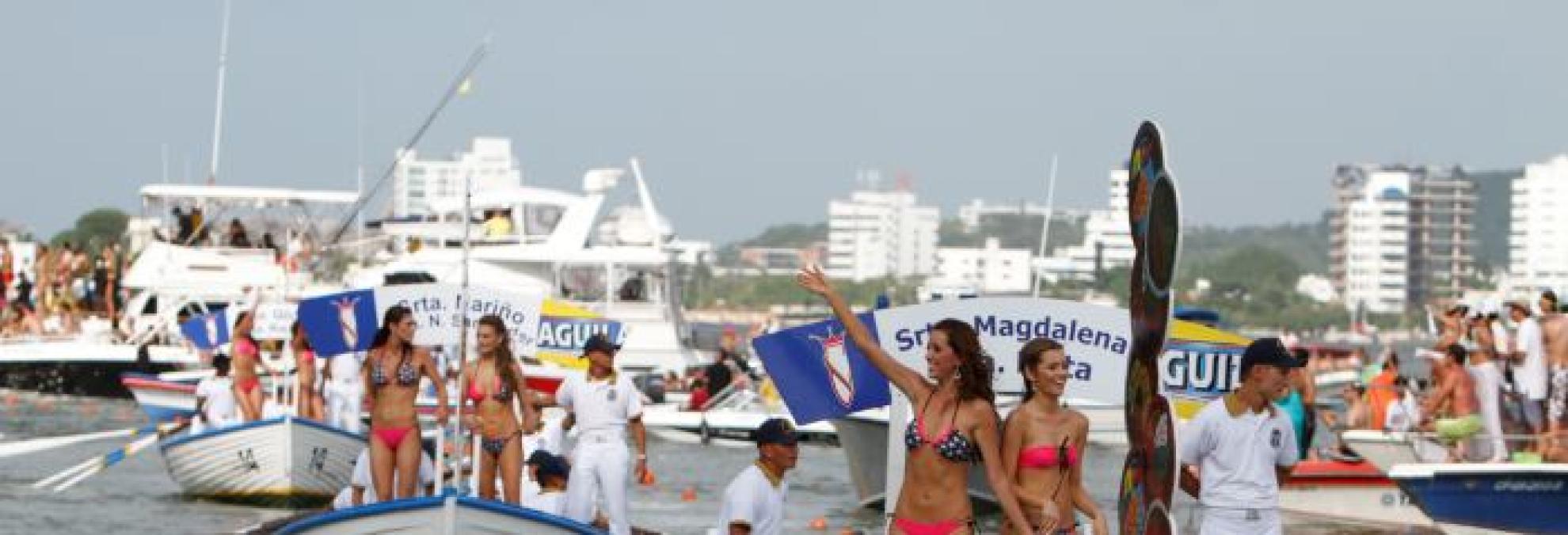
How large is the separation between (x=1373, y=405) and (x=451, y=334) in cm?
1221

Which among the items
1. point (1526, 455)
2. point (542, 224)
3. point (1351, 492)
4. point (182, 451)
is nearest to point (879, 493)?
point (1351, 492)

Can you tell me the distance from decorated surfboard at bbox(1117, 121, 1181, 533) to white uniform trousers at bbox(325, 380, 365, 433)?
1630 centimetres

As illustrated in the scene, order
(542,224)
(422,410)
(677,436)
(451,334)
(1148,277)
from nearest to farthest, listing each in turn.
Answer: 1. (1148,277)
2. (451,334)
3. (422,410)
4. (677,436)
5. (542,224)

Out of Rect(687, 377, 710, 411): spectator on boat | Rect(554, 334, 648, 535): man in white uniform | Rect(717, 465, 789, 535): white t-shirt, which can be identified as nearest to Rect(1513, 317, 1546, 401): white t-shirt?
Rect(554, 334, 648, 535): man in white uniform

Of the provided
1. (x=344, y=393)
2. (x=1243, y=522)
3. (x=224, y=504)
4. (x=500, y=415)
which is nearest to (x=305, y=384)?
(x=344, y=393)

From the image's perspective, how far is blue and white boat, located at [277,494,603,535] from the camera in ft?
48.0

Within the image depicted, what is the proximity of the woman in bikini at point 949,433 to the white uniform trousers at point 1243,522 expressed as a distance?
162cm

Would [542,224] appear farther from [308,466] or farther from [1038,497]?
[1038,497]

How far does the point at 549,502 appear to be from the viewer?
57.5ft

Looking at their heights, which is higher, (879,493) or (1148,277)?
(1148,277)

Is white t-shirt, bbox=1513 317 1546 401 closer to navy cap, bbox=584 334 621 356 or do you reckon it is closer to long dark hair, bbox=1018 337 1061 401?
navy cap, bbox=584 334 621 356

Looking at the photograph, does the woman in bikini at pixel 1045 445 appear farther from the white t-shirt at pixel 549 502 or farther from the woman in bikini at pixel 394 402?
the woman in bikini at pixel 394 402

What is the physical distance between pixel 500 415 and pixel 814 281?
633cm

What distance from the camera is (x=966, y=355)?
38.4ft
